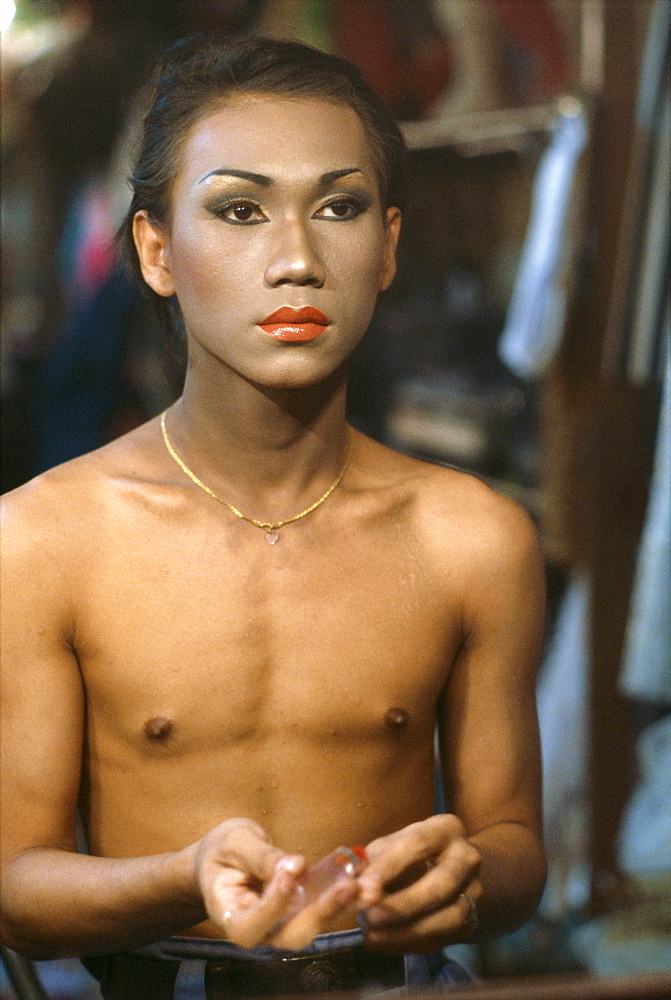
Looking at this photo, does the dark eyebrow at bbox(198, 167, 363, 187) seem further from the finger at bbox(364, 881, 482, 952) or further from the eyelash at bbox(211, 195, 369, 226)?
the finger at bbox(364, 881, 482, 952)

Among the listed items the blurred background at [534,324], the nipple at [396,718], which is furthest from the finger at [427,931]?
the blurred background at [534,324]

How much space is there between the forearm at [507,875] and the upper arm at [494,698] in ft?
0.07

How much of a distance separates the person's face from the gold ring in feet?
1.79

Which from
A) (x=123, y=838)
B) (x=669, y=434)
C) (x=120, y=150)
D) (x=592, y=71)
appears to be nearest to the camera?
(x=123, y=838)

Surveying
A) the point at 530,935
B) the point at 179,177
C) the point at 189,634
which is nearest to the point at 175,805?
the point at 189,634

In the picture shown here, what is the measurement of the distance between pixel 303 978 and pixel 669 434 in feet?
3.65

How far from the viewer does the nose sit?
43.4 inches

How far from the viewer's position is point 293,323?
1115 millimetres

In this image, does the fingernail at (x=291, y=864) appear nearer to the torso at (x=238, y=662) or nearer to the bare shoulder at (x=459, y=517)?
the torso at (x=238, y=662)

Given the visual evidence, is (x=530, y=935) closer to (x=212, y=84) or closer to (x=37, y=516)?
(x=37, y=516)

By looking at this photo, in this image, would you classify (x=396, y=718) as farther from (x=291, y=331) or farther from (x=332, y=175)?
(x=332, y=175)

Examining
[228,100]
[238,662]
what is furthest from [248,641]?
[228,100]

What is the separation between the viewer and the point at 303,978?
1213 millimetres

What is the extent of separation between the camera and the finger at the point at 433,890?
0.98 m
